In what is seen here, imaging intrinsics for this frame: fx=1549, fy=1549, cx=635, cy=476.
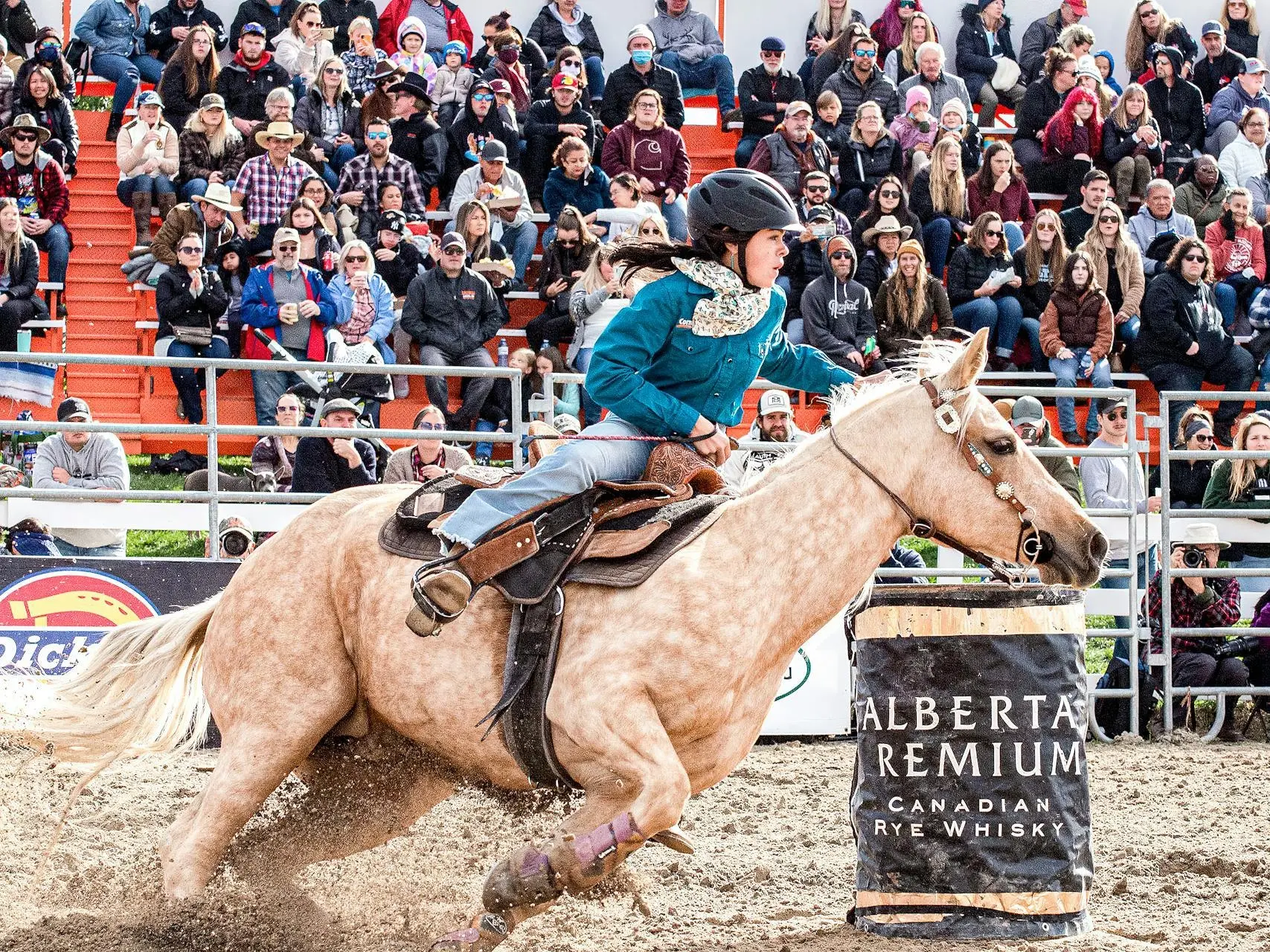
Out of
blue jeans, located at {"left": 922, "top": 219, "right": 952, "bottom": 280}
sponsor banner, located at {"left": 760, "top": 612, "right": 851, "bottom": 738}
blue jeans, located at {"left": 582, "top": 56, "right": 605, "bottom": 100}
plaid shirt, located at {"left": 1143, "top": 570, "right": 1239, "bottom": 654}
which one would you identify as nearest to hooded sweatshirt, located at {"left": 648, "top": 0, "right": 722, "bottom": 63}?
blue jeans, located at {"left": 582, "top": 56, "right": 605, "bottom": 100}

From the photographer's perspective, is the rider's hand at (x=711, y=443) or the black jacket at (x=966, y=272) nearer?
the rider's hand at (x=711, y=443)

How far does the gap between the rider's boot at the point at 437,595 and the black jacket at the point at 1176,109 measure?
1300 centimetres

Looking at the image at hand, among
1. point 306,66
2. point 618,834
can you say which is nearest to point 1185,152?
point 306,66

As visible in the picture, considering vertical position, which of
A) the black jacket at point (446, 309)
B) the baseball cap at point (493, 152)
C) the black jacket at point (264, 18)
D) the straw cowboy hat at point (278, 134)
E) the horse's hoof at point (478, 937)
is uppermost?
the black jacket at point (264, 18)

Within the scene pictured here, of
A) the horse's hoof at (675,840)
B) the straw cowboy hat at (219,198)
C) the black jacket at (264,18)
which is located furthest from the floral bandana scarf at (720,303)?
the black jacket at (264,18)

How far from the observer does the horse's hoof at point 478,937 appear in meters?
3.93

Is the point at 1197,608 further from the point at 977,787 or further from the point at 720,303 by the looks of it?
the point at 720,303

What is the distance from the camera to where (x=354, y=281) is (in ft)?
37.5

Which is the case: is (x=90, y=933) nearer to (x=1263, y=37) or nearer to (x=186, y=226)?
(x=186, y=226)

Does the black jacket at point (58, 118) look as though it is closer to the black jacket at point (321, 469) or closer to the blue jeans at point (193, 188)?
the blue jeans at point (193, 188)

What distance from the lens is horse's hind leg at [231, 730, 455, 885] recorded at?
4.93m

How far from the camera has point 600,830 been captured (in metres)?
3.89

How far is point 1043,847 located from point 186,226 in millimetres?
8940

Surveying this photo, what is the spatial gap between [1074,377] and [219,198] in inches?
268
